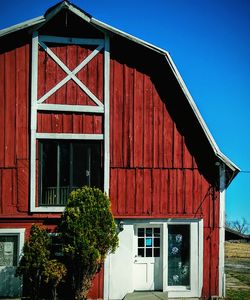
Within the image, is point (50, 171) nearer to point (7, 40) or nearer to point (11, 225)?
point (11, 225)

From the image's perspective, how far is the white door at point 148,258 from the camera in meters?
13.2


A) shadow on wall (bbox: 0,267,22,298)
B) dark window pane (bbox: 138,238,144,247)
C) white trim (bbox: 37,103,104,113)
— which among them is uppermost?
white trim (bbox: 37,103,104,113)

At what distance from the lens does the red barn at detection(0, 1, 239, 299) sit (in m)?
12.8

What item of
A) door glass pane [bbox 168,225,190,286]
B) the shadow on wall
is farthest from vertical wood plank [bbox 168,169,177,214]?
the shadow on wall

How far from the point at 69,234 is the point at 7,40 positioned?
610 cm

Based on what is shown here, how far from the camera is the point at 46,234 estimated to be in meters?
12.2

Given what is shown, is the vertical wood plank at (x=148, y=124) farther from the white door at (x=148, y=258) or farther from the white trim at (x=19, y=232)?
the white trim at (x=19, y=232)

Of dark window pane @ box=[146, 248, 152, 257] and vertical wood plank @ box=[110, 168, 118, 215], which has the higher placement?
vertical wood plank @ box=[110, 168, 118, 215]

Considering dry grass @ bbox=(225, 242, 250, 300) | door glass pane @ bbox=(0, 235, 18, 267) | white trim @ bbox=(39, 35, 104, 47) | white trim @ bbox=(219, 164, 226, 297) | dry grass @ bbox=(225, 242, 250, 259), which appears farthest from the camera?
dry grass @ bbox=(225, 242, 250, 259)

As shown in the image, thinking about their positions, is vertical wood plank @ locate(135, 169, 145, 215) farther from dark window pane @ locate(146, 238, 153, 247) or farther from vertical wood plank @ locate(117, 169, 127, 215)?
dark window pane @ locate(146, 238, 153, 247)

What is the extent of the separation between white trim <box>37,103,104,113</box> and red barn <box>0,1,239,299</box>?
3cm

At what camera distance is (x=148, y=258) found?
43.7 ft

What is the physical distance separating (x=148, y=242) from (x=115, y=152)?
305 cm

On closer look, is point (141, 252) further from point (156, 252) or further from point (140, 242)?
point (156, 252)
